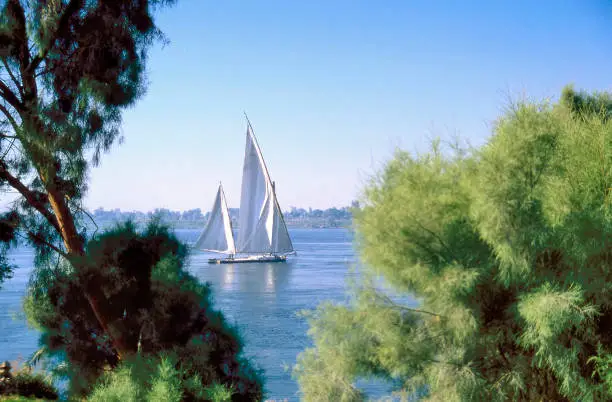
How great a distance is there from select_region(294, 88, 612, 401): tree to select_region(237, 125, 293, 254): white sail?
46.0 metres

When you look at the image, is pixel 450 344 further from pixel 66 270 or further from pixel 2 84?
pixel 2 84

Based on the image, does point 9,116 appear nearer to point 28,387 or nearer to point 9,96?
point 9,96

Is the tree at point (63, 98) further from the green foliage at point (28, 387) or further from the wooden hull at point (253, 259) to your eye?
the wooden hull at point (253, 259)

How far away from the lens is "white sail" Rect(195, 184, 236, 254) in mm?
63156

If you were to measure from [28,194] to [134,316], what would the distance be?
214 cm

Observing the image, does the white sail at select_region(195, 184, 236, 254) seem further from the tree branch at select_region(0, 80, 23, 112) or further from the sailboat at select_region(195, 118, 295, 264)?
the tree branch at select_region(0, 80, 23, 112)

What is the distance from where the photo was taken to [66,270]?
9023 mm

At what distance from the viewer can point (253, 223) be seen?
57062 millimetres

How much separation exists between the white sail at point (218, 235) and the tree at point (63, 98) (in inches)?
2109

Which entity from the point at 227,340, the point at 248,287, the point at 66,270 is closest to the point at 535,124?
the point at 227,340

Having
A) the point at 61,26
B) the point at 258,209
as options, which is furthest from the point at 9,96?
the point at 258,209

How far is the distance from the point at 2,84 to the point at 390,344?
19.1 ft

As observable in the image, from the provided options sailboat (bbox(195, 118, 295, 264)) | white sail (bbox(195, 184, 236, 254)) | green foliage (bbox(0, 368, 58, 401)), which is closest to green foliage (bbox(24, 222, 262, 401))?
green foliage (bbox(0, 368, 58, 401))

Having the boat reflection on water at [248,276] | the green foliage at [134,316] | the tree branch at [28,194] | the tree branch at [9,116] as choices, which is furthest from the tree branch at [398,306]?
the boat reflection on water at [248,276]
